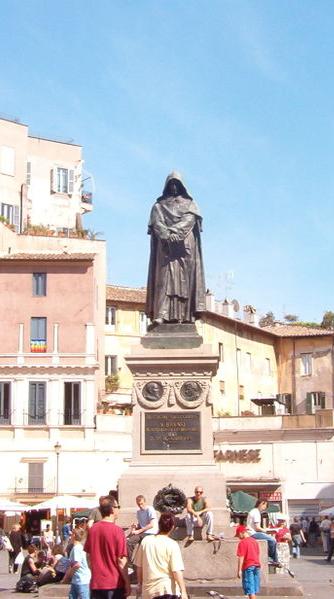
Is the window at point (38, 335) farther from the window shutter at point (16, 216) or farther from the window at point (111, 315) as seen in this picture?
the window shutter at point (16, 216)

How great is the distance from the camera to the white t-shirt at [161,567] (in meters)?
9.43

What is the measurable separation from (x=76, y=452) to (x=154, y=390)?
33506mm

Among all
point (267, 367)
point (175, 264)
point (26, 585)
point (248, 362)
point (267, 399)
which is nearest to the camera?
point (175, 264)

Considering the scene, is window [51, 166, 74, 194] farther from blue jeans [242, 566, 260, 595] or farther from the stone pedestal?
blue jeans [242, 566, 260, 595]

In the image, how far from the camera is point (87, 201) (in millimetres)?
71000

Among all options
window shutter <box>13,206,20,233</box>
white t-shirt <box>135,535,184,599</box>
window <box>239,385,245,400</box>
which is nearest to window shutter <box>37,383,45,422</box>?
window shutter <box>13,206,20,233</box>

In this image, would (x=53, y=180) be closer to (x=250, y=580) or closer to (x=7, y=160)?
(x=7, y=160)

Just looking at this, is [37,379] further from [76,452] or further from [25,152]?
[25,152]

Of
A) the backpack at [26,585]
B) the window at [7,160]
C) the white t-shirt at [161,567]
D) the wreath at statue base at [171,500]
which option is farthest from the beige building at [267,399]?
the white t-shirt at [161,567]

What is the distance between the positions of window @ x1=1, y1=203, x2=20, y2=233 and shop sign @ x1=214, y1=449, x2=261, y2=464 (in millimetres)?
19905

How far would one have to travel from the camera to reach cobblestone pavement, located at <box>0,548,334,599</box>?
17469 millimetres

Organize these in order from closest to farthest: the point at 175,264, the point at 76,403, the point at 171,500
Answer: the point at 171,500, the point at 175,264, the point at 76,403

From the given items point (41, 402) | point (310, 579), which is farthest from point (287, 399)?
point (310, 579)

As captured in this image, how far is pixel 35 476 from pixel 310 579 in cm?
2958
